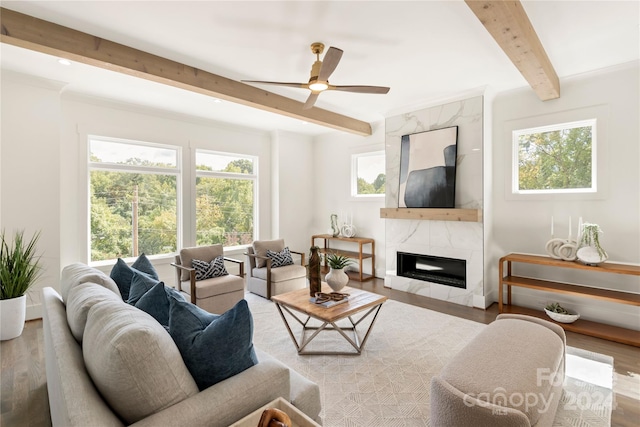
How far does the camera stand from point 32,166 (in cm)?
362

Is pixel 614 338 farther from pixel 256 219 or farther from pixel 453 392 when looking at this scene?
pixel 256 219

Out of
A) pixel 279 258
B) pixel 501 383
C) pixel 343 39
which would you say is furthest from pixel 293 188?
pixel 501 383

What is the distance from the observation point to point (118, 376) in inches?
41.3

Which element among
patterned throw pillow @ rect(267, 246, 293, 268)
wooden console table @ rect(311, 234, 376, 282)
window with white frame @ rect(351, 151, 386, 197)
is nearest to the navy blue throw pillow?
patterned throw pillow @ rect(267, 246, 293, 268)

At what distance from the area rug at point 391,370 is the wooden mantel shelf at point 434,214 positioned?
1278 millimetres

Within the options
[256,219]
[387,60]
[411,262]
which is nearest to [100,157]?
[256,219]

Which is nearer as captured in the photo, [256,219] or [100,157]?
[100,157]

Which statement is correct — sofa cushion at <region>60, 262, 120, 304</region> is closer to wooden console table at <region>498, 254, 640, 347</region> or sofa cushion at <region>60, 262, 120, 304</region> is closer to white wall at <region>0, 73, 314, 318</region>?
white wall at <region>0, 73, 314, 318</region>

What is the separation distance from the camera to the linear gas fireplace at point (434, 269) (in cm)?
433

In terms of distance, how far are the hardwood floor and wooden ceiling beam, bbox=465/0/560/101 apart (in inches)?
107

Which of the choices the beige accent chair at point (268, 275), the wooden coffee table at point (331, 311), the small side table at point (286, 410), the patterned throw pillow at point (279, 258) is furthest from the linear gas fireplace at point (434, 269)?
the small side table at point (286, 410)

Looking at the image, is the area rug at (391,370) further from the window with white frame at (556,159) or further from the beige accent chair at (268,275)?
the window with white frame at (556,159)

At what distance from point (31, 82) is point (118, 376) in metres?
4.24

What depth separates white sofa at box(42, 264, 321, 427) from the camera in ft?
3.40
